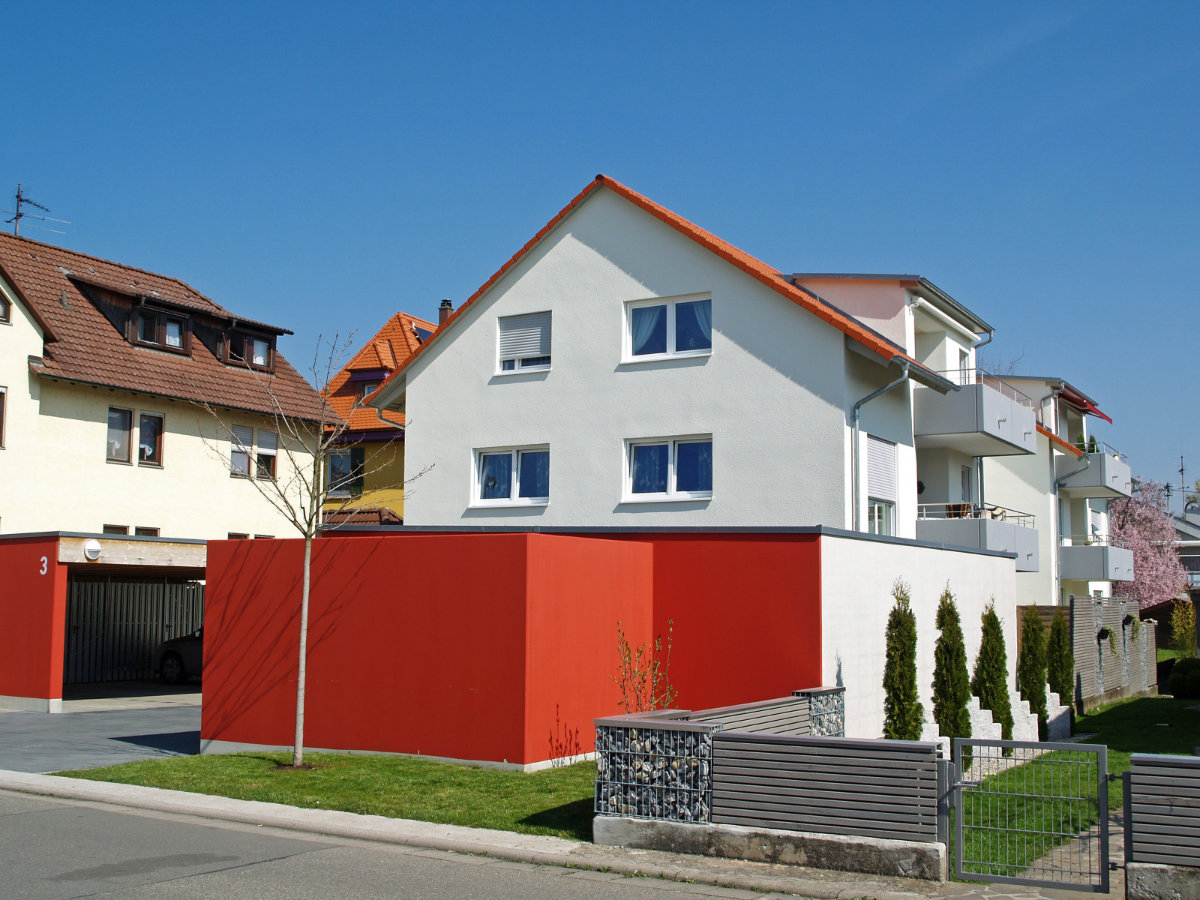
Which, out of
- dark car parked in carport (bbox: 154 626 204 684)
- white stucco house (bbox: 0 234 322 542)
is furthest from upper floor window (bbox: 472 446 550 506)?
dark car parked in carport (bbox: 154 626 204 684)

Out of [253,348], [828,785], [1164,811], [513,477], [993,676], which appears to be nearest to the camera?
[1164,811]

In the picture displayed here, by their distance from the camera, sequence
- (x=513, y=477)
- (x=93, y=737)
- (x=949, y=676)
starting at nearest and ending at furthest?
(x=93, y=737)
(x=949, y=676)
(x=513, y=477)

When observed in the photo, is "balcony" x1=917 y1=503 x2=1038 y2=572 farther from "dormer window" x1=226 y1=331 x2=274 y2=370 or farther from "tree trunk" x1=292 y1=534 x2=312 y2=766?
"dormer window" x1=226 y1=331 x2=274 y2=370

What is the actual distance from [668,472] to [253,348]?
1862 cm

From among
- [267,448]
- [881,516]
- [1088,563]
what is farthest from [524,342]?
[1088,563]

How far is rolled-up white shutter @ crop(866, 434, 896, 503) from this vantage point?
20.9m

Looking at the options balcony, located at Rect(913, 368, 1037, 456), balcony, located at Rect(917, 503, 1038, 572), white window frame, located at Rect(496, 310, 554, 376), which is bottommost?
balcony, located at Rect(917, 503, 1038, 572)

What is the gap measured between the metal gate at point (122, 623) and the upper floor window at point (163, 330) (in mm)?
6831

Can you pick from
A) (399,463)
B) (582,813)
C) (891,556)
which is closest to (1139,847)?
(582,813)

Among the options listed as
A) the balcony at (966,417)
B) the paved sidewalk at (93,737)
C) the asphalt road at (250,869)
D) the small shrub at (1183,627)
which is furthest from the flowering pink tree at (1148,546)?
the asphalt road at (250,869)

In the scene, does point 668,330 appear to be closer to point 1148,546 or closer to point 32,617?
point 32,617

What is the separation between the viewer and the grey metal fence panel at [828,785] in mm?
8172

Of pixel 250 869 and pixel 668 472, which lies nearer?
pixel 250 869

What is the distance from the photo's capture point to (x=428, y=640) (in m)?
13.5
